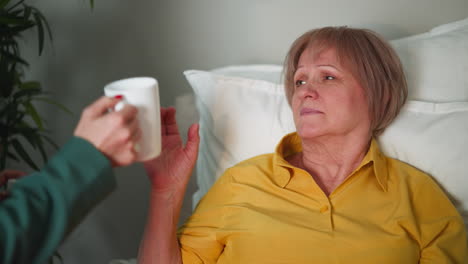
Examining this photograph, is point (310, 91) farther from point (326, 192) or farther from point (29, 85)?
point (29, 85)

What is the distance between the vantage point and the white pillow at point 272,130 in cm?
119

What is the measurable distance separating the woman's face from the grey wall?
0.43 m

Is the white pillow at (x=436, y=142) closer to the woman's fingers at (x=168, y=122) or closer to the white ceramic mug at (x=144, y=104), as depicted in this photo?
the woman's fingers at (x=168, y=122)

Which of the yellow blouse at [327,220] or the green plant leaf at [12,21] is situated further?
the green plant leaf at [12,21]

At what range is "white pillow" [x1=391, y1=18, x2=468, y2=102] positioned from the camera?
1280 millimetres

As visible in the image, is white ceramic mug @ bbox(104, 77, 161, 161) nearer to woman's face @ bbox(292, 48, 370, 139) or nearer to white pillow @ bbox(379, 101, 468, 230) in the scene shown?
woman's face @ bbox(292, 48, 370, 139)

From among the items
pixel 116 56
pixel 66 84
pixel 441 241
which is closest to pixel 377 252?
pixel 441 241

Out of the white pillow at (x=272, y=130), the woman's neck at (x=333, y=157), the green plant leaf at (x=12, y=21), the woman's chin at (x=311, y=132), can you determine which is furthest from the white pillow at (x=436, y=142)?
the green plant leaf at (x=12, y=21)

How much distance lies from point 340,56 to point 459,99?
39 cm

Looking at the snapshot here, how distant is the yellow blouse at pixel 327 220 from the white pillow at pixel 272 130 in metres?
0.07

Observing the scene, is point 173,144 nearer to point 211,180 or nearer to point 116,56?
point 211,180

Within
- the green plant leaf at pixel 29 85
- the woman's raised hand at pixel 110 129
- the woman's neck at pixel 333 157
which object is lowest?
the woman's neck at pixel 333 157

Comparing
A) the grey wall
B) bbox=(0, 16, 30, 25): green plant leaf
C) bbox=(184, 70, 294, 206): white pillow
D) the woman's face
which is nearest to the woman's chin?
the woman's face

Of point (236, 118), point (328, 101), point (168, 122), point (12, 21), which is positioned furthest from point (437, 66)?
point (12, 21)
